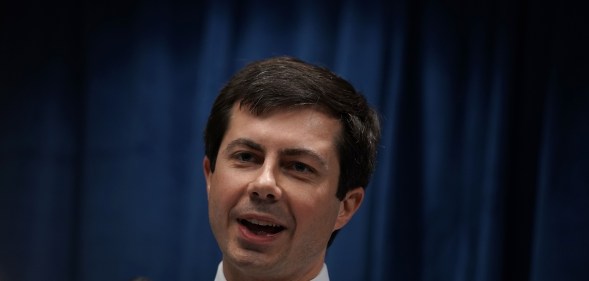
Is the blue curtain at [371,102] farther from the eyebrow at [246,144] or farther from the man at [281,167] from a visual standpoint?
the eyebrow at [246,144]

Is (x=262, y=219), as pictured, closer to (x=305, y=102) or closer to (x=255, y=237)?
→ (x=255, y=237)

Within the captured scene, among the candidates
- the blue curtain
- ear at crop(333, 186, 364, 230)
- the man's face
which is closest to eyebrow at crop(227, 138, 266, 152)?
the man's face

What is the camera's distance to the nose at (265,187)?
1.43 meters

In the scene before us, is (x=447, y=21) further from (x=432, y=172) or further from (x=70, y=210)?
(x=70, y=210)

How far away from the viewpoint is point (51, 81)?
7.46 feet

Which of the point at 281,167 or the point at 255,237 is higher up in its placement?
the point at 281,167

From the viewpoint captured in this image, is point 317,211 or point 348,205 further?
point 348,205

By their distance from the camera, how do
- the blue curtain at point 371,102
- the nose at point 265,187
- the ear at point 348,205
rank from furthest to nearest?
1. the blue curtain at point 371,102
2. the ear at point 348,205
3. the nose at point 265,187

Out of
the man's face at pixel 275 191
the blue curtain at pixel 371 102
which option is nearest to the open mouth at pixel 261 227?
the man's face at pixel 275 191

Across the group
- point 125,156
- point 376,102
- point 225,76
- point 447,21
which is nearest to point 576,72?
point 447,21

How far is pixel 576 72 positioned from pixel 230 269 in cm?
108

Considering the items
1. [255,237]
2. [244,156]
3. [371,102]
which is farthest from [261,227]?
[371,102]

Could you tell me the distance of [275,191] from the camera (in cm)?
143

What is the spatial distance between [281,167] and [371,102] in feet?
2.27
